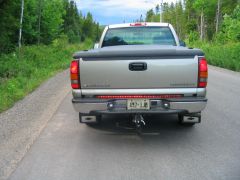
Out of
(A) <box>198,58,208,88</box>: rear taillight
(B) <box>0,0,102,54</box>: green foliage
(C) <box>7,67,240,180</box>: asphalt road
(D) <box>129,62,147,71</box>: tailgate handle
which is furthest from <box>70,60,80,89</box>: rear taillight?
(B) <box>0,0,102,54</box>: green foliage

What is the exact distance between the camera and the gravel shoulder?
580 centimetres

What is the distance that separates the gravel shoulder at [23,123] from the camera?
580cm

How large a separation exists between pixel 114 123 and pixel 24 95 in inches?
182

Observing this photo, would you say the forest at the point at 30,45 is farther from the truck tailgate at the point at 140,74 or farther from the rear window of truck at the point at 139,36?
the truck tailgate at the point at 140,74

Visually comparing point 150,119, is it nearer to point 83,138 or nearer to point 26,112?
point 83,138

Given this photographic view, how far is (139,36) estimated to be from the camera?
8.71 metres

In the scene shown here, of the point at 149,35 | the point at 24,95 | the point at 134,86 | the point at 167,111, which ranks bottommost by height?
the point at 24,95

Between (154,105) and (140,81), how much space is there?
0.43 metres

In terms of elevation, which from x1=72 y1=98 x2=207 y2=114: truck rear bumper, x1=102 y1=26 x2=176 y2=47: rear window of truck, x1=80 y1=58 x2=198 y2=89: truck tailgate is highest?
x1=102 y1=26 x2=176 y2=47: rear window of truck

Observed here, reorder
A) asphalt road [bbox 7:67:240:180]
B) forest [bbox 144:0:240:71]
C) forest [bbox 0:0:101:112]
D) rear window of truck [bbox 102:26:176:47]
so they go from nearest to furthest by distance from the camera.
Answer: asphalt road [bbox 7:67:240:180] → rear window of truck [bbox 102:26:176:47] → forest [bbox 0:0:101:112] → forest [bbox 144:0:240:71]

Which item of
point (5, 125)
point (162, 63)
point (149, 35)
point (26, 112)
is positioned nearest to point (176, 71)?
point (162, 63)

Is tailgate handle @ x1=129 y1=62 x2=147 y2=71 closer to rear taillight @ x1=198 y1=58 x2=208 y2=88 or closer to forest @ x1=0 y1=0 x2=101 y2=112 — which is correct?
rear taillight @ x1=198 y1=58 x2=208 y2=88

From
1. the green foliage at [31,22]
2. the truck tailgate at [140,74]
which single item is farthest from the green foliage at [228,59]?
the truck tailgate at [140,74]

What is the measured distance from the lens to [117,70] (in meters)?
6.18
